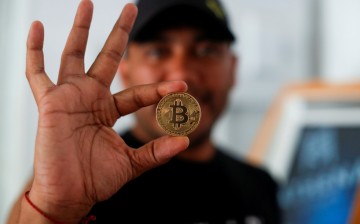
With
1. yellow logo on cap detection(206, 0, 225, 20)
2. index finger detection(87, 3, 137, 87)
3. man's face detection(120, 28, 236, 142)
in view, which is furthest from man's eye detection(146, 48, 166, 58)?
index finger detection(87, 3, 137, 87)

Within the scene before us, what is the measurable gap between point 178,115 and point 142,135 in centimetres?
26

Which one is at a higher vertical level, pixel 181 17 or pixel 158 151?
pixel 181 17

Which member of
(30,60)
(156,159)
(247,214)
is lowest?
(247,214)

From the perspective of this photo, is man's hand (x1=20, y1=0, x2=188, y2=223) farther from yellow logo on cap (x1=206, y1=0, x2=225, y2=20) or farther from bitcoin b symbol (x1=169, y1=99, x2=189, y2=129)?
yellow logo on cap (x1=206, y1=0, x2=225, y2=20)

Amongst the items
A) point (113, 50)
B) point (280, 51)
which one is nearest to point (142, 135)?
point (113, 50)

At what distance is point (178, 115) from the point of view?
58 cm

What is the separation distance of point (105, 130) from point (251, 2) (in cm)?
137

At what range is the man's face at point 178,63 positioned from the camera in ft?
3.04

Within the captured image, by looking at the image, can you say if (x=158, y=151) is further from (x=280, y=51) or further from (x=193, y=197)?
(x=280, y=51)

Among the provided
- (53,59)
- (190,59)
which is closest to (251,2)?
(190,59)

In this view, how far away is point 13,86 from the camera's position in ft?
4.85

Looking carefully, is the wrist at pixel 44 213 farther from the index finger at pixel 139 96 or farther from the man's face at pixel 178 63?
the man's face at pixel 178 63

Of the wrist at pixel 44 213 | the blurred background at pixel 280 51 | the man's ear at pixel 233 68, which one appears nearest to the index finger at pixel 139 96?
the wrist at pixel 44 213

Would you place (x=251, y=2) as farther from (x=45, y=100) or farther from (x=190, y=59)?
(x=45, y=100)
